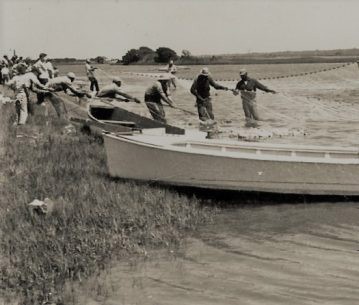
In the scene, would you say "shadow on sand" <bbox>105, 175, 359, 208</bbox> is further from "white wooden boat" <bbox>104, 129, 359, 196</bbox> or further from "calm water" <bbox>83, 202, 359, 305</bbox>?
"calm water" <bbox>83, 202, 359, 305</bbox>

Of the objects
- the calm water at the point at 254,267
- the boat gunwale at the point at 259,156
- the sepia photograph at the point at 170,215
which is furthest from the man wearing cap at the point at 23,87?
the calm water at the point at 254,267

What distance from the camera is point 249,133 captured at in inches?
708

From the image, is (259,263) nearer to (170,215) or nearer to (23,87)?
(170,215)

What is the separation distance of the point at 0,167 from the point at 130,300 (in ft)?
20.5

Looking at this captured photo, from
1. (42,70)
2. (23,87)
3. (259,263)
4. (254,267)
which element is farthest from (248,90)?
(254,267)

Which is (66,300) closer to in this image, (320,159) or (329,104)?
(320,159)

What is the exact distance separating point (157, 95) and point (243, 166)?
14.8 feet

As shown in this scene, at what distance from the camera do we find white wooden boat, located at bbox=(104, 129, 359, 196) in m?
10.0

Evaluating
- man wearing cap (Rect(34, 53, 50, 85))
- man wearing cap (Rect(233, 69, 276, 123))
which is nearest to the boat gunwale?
man wearing cap (Rect(233, 69, 276, 123))

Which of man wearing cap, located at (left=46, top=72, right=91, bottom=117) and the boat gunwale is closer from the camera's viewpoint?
the boat gunwale

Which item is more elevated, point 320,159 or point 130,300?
point 320,159

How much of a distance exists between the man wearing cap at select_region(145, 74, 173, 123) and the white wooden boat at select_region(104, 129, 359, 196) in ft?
10.4

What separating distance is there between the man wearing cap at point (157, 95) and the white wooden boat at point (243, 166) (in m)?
3.16

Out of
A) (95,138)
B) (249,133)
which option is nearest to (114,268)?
(95,138)
